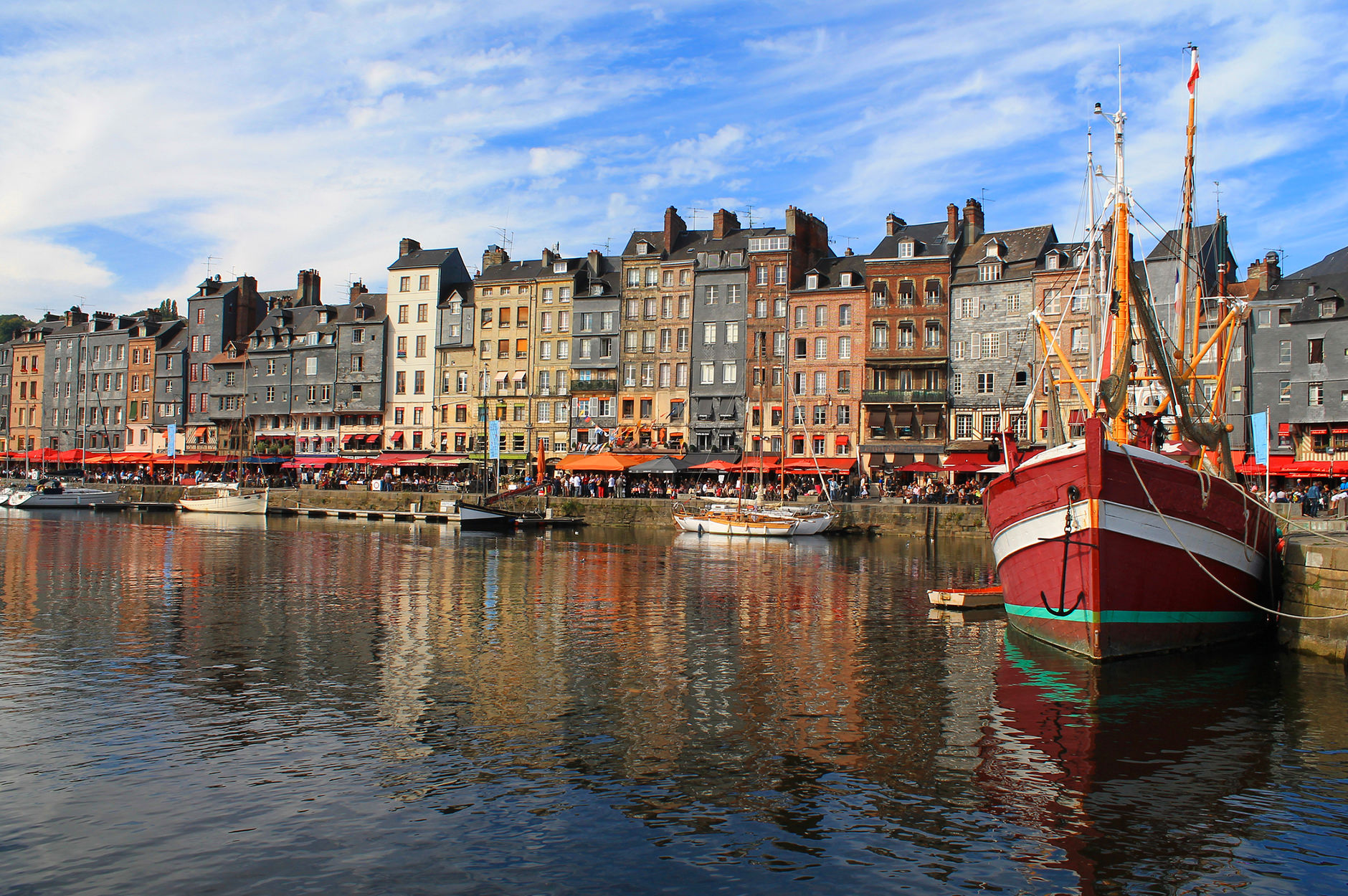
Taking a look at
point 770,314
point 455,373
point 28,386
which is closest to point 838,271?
point 770,314

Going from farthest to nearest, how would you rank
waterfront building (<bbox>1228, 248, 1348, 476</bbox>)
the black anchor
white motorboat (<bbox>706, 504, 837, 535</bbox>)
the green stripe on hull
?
waterfront building (<bbox>1228, 248, 1348, 476</bbox>), white motorboat (<bbox>706, 504, 837, 535</bbox>), the green stripe on hull, the black anchor

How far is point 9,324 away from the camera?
156 m

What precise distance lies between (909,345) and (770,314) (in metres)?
12.2

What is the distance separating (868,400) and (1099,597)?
5788 cm

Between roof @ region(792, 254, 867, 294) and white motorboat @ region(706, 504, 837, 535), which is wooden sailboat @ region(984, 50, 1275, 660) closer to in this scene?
white motorboat @ region(706, 504, 837, 535)

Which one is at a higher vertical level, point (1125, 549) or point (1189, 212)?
point (1189, 212)

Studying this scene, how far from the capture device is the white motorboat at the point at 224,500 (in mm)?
73188

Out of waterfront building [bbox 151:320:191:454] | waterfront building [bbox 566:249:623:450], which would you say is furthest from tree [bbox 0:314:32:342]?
waterfront building [bbox 566:249:623:450]

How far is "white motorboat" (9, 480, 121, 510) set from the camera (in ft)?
255

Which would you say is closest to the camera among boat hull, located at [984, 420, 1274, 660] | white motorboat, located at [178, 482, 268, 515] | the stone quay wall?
boat hull, located at [984, 420, 1274, 660]

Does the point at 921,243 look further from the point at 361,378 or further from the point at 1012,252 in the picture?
the point at 361,378

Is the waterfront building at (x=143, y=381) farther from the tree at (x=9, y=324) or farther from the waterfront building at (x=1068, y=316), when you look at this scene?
the waterfront building at (x=1068, y=316)

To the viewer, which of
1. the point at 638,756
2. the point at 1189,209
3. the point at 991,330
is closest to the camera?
the point at 638,756

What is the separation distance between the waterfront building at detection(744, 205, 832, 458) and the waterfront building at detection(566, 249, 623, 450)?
11.7 metres
